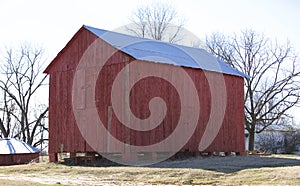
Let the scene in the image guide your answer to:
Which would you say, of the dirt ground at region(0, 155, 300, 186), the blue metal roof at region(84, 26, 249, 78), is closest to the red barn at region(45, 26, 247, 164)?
the blue metal roof at region(84, 26, 249, 78)

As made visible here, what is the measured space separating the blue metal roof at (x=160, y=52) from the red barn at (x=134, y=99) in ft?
0.26

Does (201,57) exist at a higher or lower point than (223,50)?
lower

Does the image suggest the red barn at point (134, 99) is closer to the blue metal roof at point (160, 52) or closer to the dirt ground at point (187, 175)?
the blue metal roof at point (160, 52)

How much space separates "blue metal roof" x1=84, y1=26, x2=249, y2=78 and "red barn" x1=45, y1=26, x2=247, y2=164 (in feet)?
0.26

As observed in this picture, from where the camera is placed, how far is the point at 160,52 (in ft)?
87.0

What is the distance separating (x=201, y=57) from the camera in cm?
2989

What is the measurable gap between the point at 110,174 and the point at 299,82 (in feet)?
91.9

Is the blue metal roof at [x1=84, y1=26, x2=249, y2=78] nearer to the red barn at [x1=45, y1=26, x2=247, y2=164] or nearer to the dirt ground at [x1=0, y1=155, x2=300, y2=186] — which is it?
the red barn at [x1=45, y1=26, x2=247, y2=164]

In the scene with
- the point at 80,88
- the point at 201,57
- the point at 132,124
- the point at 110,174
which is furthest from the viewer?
the point at 201,57

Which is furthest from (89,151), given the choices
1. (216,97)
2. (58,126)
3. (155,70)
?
(216,97)

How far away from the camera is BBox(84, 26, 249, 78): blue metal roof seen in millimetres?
24606

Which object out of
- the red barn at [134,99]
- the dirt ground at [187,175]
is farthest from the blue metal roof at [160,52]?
the dirt ground at [187,175]

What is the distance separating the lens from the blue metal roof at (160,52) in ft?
80.7

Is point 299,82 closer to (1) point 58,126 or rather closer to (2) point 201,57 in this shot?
(2) point 201,57
